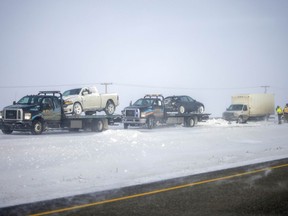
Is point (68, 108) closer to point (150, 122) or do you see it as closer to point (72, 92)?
point (72, 92)

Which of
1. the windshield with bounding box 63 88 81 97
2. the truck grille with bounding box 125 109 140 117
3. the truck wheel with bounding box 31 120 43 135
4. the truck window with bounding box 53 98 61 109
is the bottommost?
the truck wheel with bounding box 31 120 43 135

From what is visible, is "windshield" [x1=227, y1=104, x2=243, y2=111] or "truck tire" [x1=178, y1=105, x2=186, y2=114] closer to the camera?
"truck tire" [x1=178, y1=105, x2=186, y2=114]

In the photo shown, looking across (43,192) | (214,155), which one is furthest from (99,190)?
(214,155)

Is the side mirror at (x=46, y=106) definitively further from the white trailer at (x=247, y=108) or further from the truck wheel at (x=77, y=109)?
the white trailer at (x=247, y=108)

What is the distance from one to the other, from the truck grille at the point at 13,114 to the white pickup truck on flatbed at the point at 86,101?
2955mm

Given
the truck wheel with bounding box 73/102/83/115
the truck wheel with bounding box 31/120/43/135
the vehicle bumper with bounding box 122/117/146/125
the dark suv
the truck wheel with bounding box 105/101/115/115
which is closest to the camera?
the truck wheel with bounding box 31/120/43/135

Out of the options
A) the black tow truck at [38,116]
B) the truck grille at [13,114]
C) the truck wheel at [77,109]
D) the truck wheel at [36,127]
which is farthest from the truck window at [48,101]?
the truck grille at [13,114]

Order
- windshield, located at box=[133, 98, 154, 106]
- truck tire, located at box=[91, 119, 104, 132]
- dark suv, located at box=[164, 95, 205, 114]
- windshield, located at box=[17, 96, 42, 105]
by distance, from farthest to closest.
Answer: dark suv, located at box=[164, 95, 205, 114]
windshield, located at box=[133, 98, 154, 106]
truck tire, located at box=[91, 119, 104, 132]
windshield, located at box=[17, 96, 42, 105]

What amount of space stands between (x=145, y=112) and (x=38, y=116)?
8970mm

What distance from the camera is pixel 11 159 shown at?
13086mm

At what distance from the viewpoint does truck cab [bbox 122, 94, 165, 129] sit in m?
28.9

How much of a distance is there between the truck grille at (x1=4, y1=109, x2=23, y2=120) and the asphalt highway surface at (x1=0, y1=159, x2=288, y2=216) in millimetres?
15156

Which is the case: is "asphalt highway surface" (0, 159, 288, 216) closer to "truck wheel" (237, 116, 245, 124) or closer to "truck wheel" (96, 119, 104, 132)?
A: "truck wheel" (96, 119, 104, 132)

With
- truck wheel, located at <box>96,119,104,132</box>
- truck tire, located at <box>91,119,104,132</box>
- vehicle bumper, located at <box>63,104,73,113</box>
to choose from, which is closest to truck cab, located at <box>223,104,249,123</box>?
truck wheel, located at <box>96,119,104,132</box>
